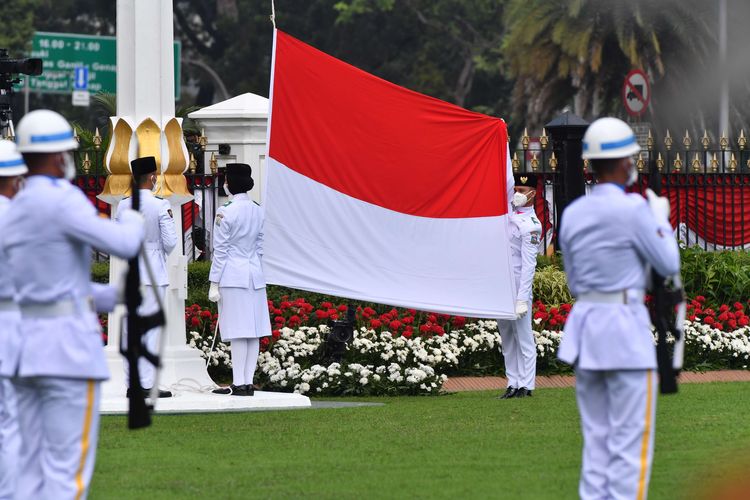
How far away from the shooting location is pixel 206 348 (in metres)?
14.8

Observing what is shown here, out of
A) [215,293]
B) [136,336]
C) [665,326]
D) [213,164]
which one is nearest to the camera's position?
[136,336]

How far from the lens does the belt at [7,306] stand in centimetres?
768

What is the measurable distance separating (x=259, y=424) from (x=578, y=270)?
15.4ft

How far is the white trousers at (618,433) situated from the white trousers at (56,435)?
228 cm

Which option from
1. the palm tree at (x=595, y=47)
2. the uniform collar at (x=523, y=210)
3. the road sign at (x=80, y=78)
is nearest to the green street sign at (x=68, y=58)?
the road sign at (x=80, y=78)

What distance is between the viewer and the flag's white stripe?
12578 mm

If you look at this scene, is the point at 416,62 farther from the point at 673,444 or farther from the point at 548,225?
the point at 673,444

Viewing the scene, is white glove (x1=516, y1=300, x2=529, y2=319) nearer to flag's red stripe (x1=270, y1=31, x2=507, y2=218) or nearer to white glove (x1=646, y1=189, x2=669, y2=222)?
flag's red stripe (x1=270, y1=31, x2=507, y2=218)

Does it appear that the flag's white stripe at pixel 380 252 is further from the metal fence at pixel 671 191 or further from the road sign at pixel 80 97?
the road sign at pixel 80 97

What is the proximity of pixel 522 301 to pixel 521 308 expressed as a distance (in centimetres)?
12

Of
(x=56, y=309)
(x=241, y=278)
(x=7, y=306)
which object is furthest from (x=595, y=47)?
(x=56, y=309)

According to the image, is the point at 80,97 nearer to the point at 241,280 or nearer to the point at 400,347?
the point at 400,347

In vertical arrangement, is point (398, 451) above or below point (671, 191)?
below

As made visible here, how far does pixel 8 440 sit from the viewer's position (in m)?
7.70
